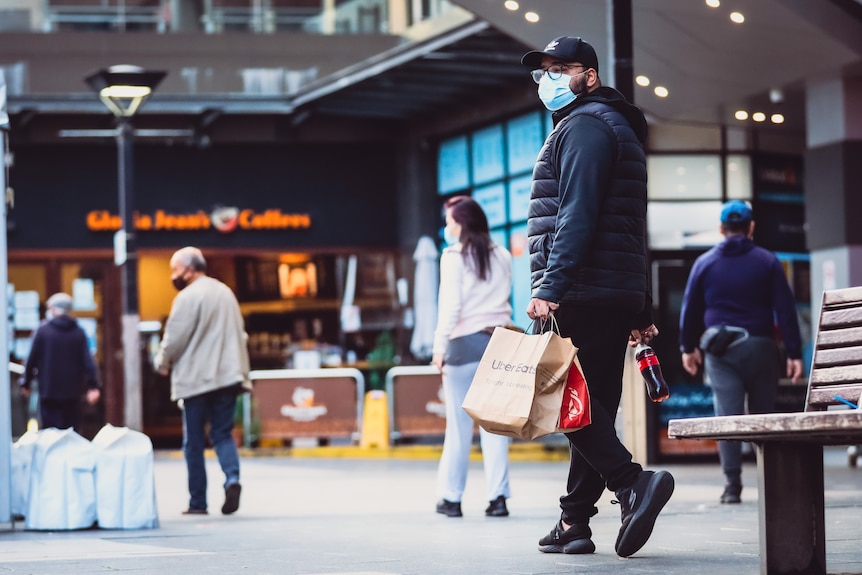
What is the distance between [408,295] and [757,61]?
11.1 m

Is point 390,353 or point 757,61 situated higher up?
point 757,61

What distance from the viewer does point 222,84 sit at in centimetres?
2344

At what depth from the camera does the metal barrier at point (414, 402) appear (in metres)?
20.4

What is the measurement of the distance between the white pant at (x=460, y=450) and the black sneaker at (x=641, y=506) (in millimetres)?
3161

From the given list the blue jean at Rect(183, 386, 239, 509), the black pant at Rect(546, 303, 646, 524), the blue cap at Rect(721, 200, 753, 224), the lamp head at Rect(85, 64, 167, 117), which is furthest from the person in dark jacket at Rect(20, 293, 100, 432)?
the black pant at Rect(546, 303, 646, 524)

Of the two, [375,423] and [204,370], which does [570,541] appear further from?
[375,423]

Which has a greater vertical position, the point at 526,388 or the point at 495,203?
the point at 495,203

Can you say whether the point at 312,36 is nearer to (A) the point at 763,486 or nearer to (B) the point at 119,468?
(B) the point at 119,468

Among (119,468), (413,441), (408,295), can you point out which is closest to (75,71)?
(408,295)

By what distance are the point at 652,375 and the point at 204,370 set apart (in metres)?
4.66

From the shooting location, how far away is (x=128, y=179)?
1756 cm

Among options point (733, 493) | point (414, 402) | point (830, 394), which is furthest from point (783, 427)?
point (414, 402)

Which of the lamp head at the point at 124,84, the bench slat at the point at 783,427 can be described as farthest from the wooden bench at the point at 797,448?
the lamp head at the point at 124,84

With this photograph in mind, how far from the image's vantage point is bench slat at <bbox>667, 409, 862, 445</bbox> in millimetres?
4488
